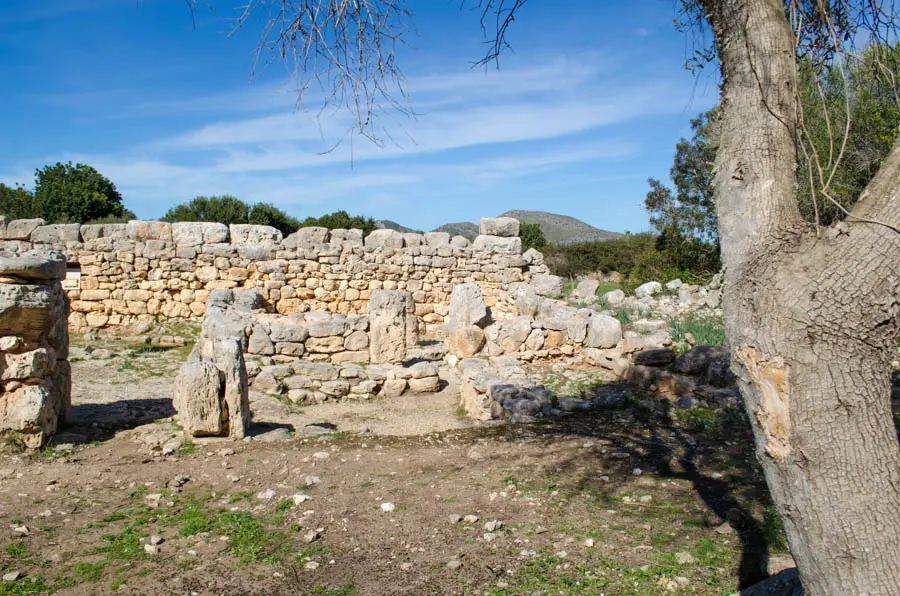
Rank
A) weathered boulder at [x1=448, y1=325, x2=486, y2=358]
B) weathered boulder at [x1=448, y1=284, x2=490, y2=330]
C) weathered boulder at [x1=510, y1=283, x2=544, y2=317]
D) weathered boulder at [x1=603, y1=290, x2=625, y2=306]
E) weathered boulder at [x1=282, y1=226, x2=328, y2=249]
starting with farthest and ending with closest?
weathered boulder at [x1=603, y1=290, x2=625, y2=306] < weathered boulder at [x1=282, y1=226, x2=328, y2=249] < weathered boulder at [x1=510, y1=283, x2=544, y2=317] < weathered boulder at [x1=448, y1=284, x2=490, y2=330] < weathered boulder at [x1=448, y1=325, x2=486, y2=358]

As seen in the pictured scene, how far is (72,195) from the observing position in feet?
80.3

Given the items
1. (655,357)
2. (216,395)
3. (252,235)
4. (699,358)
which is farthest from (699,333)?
(252,235)

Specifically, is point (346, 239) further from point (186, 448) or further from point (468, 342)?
point (186, 448)

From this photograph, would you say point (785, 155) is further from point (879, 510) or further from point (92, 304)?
point (92, 304)

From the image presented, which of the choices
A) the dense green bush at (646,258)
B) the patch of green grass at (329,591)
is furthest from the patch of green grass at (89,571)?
the dense green bush at (646,258)

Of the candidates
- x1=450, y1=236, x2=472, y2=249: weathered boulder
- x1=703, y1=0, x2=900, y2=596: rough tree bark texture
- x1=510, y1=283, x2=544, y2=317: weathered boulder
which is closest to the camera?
x1=703, y1=0, x2=900, y2=596: rough tree bark texture

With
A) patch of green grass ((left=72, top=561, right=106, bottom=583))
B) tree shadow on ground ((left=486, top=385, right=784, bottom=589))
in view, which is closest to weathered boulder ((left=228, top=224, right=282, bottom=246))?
tree shadow on ground ((left=486, top=385, right=784, bottom=589))

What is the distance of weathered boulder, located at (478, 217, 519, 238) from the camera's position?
15.4 metres

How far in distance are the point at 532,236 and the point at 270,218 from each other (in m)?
12.4

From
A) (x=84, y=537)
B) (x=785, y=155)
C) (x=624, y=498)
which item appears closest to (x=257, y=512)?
(x=84, y=537)

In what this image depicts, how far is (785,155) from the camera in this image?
2.29 metres

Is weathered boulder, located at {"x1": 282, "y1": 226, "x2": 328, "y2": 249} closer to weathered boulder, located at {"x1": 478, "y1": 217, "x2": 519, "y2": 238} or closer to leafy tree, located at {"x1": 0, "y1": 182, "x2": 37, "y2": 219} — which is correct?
weathered boulder, located at {"x1": 478, "y1": 217, "x2": 519, "y2": 238}

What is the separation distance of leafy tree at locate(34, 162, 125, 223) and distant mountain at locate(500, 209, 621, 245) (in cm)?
3114

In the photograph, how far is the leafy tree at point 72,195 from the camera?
24312mm
